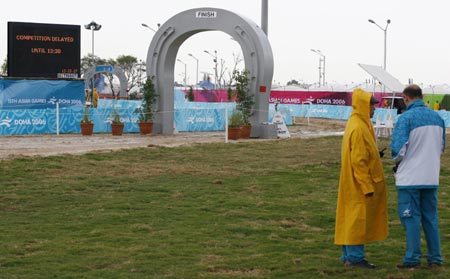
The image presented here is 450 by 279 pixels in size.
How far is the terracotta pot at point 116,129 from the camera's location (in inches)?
1129

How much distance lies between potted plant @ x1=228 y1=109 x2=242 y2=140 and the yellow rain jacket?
19220 mm

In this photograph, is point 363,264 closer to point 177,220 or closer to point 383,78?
point 177,220

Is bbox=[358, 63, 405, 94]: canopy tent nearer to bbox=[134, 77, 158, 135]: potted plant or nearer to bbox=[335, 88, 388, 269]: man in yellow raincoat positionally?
bbox=[134, 77, 158, 135]: potted plant

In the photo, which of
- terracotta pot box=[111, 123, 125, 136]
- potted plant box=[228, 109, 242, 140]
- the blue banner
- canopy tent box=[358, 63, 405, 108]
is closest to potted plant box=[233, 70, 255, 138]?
potted plant box=[228, 109, 242, 140]

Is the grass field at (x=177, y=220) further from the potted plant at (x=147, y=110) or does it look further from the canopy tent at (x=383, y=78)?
the canopy tent at (x=383, y=78)

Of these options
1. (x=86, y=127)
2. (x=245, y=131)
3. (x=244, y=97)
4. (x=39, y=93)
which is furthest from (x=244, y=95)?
(x=39, y=93)

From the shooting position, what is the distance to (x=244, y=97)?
92.5 ft

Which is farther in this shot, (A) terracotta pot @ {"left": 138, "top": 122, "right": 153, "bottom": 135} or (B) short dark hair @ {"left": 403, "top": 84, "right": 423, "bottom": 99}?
(A) terracotta pot @ {"left": 138, "top": 122, "right": 153, "bottom": 135}

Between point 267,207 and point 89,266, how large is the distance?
172 inches

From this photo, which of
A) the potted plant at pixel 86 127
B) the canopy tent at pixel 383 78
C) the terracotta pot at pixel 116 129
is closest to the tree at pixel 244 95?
the terracotta pot at pixel 116 129

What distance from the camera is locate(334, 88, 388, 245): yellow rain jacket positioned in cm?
750

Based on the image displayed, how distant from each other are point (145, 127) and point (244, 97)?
376cm

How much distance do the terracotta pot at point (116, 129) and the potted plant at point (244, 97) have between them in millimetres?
4175

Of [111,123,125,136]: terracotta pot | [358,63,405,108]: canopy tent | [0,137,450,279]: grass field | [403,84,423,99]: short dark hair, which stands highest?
[358,63,405,108]: canopy tent
